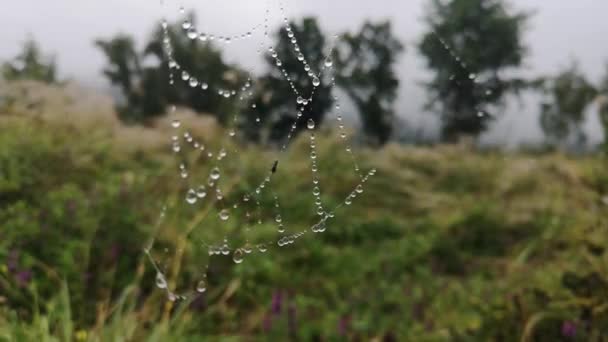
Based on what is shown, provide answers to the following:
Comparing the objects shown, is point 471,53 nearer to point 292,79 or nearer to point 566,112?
point 292,79

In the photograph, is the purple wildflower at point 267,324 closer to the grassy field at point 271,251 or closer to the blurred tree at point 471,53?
the grassy field at point 271,251

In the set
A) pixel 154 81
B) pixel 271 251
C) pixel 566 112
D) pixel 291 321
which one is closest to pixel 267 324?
pixel 291 321

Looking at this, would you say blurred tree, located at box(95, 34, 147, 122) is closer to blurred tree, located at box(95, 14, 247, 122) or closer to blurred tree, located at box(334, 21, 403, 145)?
blurred tree, located at box(95, 14, 247, 122)

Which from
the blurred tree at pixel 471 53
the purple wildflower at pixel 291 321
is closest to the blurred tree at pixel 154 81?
the blurred tree at pixel 471 53

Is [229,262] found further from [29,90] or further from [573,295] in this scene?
[29,90]

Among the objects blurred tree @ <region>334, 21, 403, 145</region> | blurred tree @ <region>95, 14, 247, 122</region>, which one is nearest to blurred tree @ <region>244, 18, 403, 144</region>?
blurred tree @ <region>334, 21, 403, 145</region>
